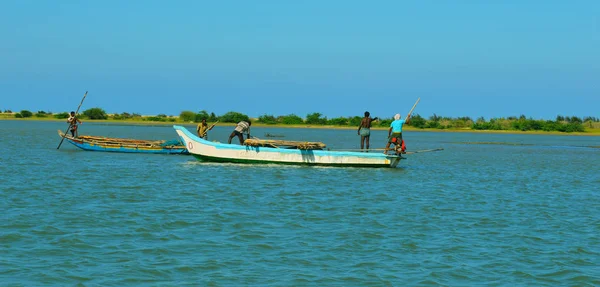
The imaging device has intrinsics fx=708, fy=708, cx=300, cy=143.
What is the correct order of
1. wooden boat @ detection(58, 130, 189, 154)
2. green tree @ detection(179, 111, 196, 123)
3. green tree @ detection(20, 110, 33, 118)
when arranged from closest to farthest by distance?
wooden boat @ detection(58, 130, 189, 154)
green tree @ detection(179, 111, 196, 123)
green tree @ detection(20, 110, 33, 118)

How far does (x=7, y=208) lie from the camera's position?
45.6 feet

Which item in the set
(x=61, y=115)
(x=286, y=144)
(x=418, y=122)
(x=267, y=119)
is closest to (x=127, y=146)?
(x=286, y=144)

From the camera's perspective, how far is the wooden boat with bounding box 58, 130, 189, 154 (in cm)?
3084

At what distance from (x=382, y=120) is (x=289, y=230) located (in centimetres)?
8424

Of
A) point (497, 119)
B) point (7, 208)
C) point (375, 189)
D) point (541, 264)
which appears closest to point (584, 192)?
point (375, 189)

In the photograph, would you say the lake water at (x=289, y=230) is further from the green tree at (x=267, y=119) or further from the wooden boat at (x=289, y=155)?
the green tree at (x=267, y=119)

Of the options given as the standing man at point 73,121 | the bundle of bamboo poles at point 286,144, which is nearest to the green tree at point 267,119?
the standing man at point 73,121

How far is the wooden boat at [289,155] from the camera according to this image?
974 inches

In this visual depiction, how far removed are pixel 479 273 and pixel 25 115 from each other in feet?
341

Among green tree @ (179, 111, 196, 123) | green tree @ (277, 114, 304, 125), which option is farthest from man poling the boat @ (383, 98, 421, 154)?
green tree @ (179, 111, 196, 123)

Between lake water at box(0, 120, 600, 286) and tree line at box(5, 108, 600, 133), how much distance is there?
60126mm

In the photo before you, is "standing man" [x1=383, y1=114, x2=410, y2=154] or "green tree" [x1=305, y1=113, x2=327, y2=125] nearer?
"standing man" [x1=383, y1=114, x2=410, y2=154]

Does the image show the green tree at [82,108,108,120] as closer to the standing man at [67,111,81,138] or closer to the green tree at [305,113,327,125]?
the green tree at [305,113,327,125]

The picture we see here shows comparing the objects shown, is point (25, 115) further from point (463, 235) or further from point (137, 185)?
point (463, 235)
